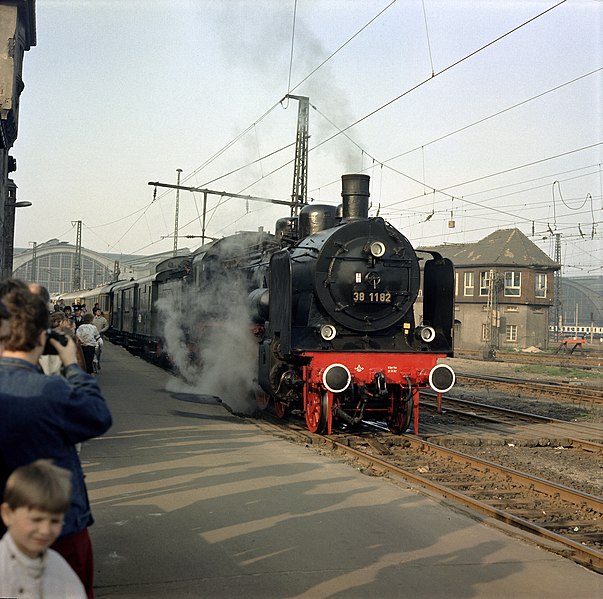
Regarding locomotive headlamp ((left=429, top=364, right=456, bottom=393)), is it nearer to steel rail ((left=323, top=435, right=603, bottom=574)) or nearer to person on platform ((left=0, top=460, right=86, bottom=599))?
steel rail ((left=323, top=435, right=603, bottom=574))

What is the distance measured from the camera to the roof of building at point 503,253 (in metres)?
48.9

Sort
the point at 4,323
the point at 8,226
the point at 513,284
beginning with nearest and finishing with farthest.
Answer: the point at 4,323 → the point at 8,226 → the point at 513,284

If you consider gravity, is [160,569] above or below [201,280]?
below

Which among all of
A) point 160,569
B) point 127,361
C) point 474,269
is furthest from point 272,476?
point 474,269

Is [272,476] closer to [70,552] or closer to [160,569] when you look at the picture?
[160,569]

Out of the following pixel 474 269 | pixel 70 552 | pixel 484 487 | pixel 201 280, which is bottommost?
pixel 484 487

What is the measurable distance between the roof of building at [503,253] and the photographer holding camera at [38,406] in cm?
4754

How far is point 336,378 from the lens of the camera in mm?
9547

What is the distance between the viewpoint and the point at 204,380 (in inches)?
581

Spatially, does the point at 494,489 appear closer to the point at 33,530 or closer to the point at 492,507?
the point at 492,507

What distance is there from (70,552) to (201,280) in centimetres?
1274

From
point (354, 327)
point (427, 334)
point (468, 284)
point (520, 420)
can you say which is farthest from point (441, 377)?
point (468, 284)

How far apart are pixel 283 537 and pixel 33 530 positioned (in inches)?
129

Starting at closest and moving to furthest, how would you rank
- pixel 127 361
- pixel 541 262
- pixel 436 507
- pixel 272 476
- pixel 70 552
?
pixel 70 552 < pixel 436 507 < pixel 272 476 < pixel 127 361 < pixel 541 262
